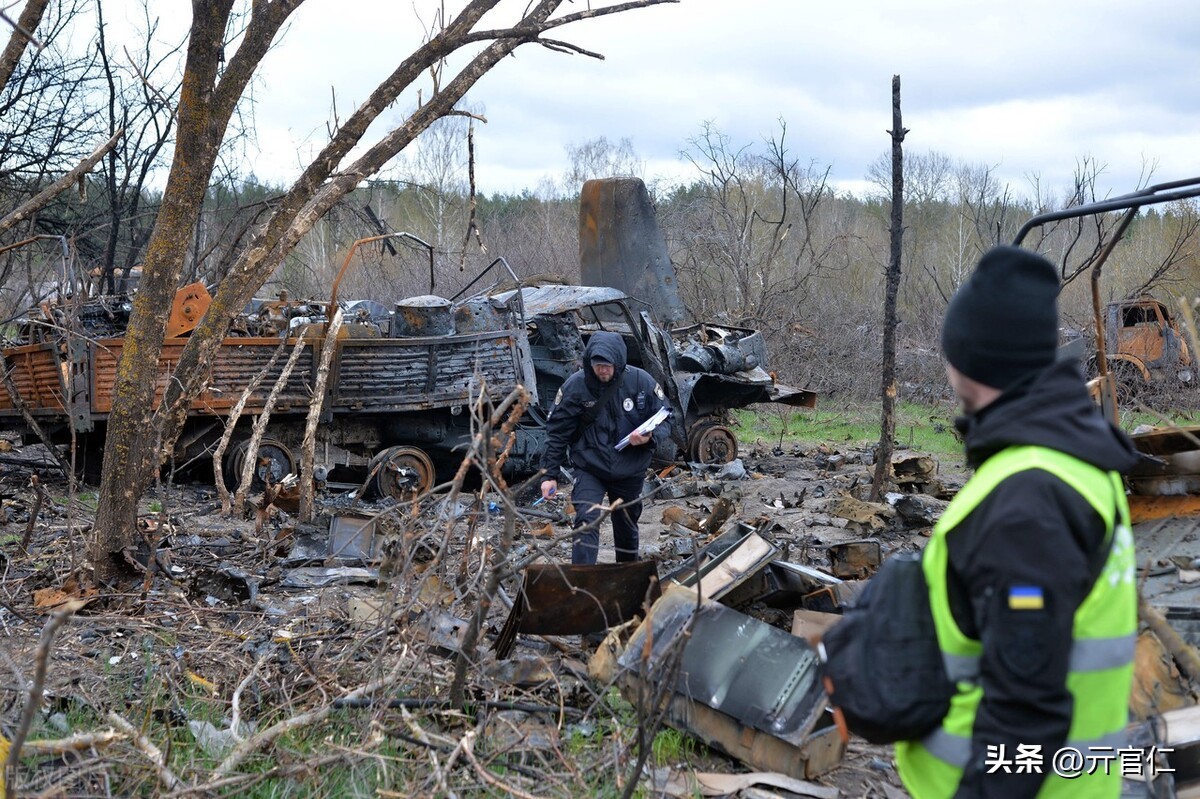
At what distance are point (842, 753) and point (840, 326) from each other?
66.1 feet

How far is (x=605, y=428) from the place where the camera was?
241 inches

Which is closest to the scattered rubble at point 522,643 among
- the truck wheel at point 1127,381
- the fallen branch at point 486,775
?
the fallen branch at point 486,775

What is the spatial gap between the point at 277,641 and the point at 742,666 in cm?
215

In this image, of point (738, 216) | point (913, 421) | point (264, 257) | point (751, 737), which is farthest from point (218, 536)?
point (738, 216)

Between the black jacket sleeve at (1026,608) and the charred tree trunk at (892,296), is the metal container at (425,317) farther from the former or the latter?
the black jacket sleeve at (1026,608)

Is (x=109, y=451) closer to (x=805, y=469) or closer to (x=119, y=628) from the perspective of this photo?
(x=119, y=628)

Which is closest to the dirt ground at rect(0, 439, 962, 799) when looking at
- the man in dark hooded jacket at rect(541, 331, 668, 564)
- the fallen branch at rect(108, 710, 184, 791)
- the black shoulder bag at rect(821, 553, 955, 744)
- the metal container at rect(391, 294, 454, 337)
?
the fallen branch at rect(108, 710, 184, 791)

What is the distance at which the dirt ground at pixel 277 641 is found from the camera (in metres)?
3.51

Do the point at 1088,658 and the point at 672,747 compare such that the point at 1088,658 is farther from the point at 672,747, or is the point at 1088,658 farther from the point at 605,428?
the point at 605,428

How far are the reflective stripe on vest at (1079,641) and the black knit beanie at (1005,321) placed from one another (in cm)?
16

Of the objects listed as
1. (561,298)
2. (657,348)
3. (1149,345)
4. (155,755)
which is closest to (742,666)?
(155,755)

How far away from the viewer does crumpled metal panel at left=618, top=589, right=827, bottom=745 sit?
367 cm

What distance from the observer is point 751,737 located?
3752 millimetres

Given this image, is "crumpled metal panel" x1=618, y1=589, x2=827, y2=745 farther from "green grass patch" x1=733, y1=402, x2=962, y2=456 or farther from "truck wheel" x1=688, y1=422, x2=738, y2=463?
"green grass patch" x1=733, y1=402, x2=962, y2=456
